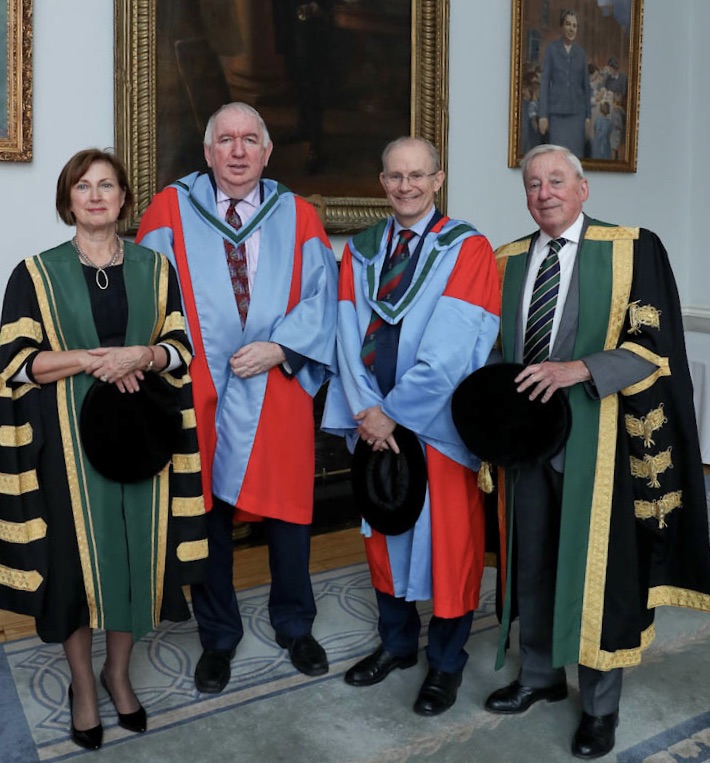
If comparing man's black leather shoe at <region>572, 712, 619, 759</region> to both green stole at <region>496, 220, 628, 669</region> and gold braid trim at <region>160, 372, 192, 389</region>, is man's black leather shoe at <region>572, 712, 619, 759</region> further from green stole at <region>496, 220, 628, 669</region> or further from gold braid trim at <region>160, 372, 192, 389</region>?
gold braid trim at <region>160, 372, 192, 389</region>

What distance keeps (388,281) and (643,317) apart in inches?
33.3

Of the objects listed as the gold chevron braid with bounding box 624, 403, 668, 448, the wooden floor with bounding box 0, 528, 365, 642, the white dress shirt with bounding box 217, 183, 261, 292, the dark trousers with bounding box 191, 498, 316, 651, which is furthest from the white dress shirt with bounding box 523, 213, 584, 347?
the wooden floor with bounding box 0, 528, 365, 642

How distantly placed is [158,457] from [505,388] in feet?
3.57

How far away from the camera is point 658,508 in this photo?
285 centimetres

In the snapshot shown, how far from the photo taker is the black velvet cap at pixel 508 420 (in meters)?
2.79

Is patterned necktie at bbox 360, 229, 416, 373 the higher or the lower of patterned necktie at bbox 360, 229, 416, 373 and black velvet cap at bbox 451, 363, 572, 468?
the higher

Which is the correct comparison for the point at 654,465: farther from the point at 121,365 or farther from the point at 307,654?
the point at 121,365

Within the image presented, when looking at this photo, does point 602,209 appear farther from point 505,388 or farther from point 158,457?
point 158,457

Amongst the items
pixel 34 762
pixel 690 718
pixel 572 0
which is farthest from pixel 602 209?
pixel 34 762

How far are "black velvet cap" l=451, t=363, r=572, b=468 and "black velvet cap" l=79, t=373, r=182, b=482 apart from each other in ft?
3.08

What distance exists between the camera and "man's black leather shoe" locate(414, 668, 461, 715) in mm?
3096

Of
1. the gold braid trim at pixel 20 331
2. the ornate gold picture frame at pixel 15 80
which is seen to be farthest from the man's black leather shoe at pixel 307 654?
the ornate gold picture frame at pixel 15 80

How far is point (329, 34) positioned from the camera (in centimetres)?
512

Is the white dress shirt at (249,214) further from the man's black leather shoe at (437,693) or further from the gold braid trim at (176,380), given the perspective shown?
the man's black leather shoe at (437,693)
